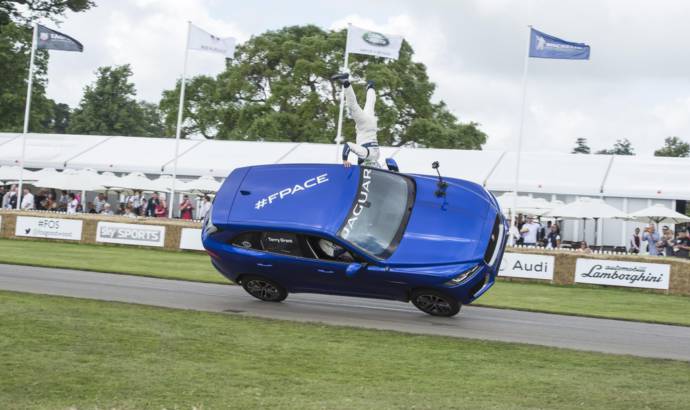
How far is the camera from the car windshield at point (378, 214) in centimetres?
1228

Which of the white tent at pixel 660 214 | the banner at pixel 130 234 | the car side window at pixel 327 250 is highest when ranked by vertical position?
the white tent at pixel 660 214

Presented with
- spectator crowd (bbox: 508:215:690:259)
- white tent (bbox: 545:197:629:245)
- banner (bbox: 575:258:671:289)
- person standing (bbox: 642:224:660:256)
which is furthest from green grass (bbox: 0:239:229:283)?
person standing (bbox: 642:224:660:256)

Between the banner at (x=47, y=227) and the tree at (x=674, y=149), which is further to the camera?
the tree at (x=674, y=149)

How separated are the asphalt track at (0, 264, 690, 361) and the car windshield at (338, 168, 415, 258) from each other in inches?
44.6

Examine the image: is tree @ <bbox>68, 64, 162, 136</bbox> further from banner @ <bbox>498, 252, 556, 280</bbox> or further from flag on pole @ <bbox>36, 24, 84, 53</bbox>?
banner @ <bbox>498, 252, 556, 280</bbox>

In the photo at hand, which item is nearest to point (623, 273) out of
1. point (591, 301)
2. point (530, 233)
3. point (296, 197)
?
point (591, 301)

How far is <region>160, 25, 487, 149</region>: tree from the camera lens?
55.4 meters

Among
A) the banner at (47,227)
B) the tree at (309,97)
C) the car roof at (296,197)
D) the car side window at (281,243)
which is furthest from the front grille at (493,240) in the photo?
the tree at (309,97)

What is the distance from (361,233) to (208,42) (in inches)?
880

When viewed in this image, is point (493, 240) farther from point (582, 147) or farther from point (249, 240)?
point (582, 147)

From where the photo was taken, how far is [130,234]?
2711 centimetres

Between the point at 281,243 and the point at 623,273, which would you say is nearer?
the point at 281,243

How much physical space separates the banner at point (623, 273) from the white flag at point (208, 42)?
55.4 feet

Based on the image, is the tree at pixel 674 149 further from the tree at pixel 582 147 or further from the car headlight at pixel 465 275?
the car headlight at pixel 465 275
